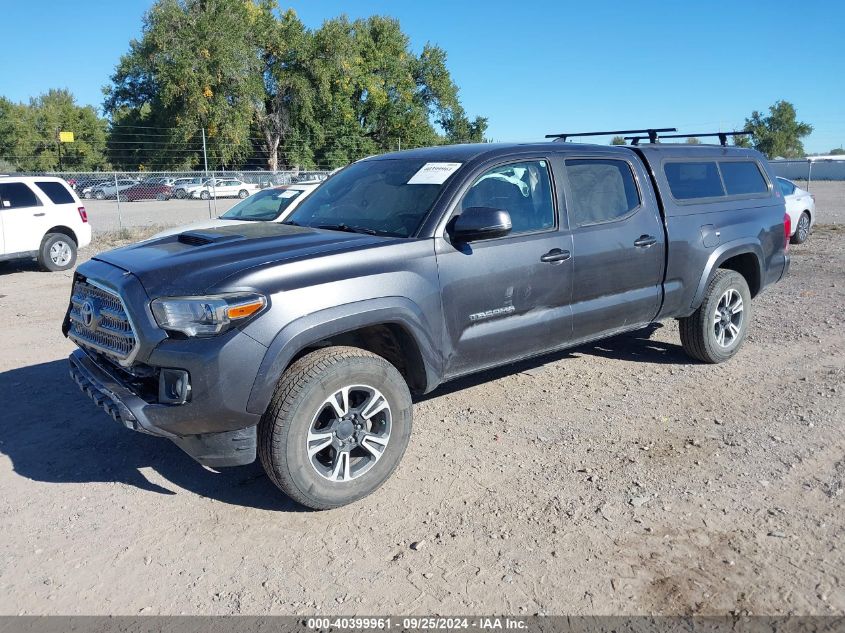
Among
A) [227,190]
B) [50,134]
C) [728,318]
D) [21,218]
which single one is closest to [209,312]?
[728,318]

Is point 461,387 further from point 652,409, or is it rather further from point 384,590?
point 384,590

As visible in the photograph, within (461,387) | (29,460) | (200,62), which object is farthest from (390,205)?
(200,62)

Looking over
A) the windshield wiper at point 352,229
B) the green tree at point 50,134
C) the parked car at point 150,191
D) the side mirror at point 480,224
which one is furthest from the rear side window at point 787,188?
the green tree at point 50,134

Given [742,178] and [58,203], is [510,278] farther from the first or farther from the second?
[58,203]

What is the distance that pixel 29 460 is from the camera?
4.42m

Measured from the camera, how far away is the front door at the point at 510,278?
4.21 m

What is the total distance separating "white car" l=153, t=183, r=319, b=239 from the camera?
10.3 meters

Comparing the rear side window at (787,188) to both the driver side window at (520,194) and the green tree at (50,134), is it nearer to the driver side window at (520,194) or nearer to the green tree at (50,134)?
the driver side window at (520,194)

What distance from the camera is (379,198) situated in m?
4.69

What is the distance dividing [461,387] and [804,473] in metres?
2.50

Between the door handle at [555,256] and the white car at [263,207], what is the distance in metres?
6.14

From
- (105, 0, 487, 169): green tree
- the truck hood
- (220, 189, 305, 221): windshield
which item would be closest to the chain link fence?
(105, 0, 487, 169): green tree

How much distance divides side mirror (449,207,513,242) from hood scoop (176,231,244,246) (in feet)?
4.26

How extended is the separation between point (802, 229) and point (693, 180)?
10.1m
